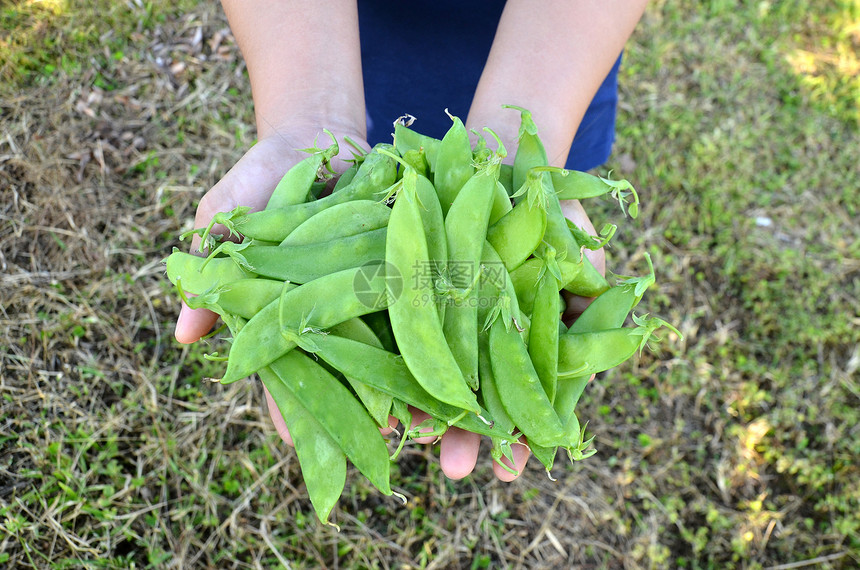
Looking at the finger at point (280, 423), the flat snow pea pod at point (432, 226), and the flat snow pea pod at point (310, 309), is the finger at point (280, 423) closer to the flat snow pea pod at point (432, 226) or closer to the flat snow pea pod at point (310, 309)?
the flat snow pea pod at point (310, 309)

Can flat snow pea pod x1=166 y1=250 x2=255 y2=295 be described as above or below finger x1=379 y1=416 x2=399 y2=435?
above

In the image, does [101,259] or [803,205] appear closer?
[101,259]

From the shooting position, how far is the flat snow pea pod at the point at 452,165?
6.88 feet

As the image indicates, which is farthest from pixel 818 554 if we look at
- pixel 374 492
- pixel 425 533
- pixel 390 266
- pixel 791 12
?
pixel 791 12

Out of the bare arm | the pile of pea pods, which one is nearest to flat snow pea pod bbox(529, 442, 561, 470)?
the pile of pea pods

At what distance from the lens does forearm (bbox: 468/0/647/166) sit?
2.35 meters

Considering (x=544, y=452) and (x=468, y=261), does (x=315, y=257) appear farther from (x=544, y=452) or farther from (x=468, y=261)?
(x=544, y=452)

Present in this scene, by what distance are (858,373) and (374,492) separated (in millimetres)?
2799

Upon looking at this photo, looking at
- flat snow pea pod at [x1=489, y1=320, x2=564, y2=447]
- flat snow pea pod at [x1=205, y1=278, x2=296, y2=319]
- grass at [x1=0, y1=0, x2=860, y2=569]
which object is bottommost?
grass at [x1=0, y1=0, x2=860, y2=569]

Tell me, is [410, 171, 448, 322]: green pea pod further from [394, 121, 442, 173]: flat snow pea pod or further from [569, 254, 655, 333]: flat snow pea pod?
[569, 254, 655, 333]: flat snow pea pod

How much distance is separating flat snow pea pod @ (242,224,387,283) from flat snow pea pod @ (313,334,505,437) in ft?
0.77

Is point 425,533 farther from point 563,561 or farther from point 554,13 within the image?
point 554,13

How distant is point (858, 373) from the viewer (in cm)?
348

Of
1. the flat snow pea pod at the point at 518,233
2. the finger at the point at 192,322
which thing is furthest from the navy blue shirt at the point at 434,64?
the finger at the point at 192,322
